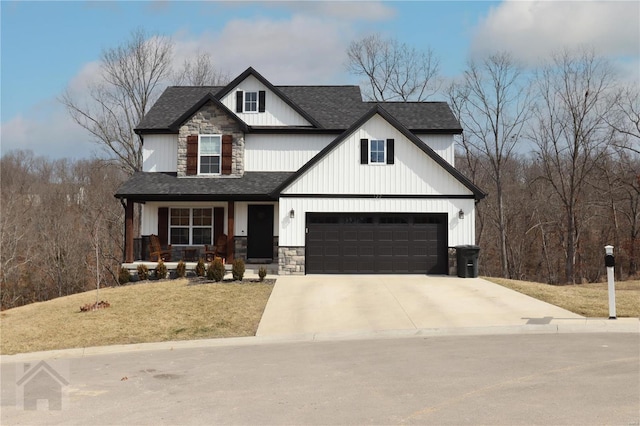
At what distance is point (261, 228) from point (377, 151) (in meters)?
6.14

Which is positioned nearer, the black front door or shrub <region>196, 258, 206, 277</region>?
shrub <region>196, 258, 206, 277</region>

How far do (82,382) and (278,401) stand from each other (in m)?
3.50

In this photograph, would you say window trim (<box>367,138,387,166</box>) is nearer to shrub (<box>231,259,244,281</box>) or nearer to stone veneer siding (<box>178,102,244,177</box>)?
stone veneer siding (<box>178,102,244,177</box>)

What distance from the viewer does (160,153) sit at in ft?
84.0

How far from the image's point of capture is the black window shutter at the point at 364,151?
21891mm

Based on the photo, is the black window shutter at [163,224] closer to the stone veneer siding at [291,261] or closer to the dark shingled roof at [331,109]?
the dark shingled roof at [331,109]

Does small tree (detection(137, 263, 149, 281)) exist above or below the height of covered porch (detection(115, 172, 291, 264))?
below

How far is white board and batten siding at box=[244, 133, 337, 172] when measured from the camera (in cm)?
2519

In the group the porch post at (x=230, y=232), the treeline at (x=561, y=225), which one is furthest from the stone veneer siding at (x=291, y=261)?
the treeline at (x=561, y=225)

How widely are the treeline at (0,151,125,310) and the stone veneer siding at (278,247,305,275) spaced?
10.9 metres

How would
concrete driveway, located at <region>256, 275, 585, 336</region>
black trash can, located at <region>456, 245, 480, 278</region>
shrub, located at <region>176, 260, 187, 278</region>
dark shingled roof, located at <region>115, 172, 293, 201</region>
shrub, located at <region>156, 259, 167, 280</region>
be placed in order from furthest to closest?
dark shingled roof, located at <region>115, 172, 293, 201</region>
shrub, located at <region>156, 259, 167, 280</region>
shrub, located at <region>176, 260, 187, 278</region>
black trash can, located at <region>456, 245, 480, 278</region>
concrete driveway, located at <region>256, 275, 585, 336</region>

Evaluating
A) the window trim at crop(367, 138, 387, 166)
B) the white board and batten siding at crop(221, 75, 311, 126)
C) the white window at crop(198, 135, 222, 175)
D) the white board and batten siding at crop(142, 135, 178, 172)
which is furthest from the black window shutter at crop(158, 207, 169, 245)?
the window trim at crop(367, 138, 387, 166)

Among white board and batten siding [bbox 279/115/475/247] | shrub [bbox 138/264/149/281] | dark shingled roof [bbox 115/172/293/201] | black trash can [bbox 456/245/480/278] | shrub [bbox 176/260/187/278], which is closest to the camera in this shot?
black trash can [bbox 456/245/480/278]

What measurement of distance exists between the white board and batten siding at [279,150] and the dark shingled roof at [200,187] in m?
0.43
